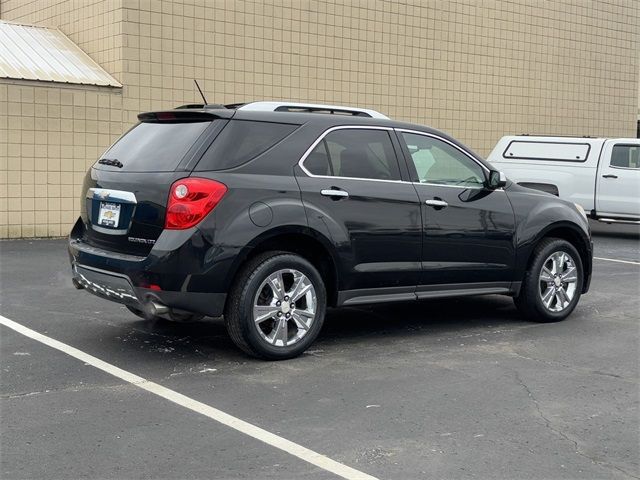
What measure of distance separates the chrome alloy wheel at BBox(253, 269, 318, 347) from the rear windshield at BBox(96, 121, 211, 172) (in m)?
1.07

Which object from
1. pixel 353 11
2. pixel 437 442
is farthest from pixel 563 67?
pixel 437 442

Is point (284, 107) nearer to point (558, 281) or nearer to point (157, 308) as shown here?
point (157, 308)

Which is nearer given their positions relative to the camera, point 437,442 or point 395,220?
point 437,442

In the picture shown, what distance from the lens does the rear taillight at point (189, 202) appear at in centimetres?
591

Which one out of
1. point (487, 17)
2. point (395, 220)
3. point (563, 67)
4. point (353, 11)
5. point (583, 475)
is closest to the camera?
point (583, 475)

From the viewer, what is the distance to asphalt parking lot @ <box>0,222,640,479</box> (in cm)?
431

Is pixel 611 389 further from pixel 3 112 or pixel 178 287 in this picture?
pixel 3 112

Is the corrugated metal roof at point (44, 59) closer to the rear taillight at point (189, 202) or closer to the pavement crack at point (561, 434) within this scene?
the rear taillight at point (189, 202)

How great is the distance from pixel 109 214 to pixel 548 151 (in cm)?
1158

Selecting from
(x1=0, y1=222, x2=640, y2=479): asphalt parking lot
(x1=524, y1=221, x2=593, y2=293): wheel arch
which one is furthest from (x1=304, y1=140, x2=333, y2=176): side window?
(x1=524, y1=221, x2=593, y2=293): wheel arch

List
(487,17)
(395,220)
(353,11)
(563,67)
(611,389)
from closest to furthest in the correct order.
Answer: (611,389) < (395,220) < (353,11) < (487,17) < (563,67)

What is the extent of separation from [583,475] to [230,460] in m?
1.68

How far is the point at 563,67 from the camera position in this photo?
2047cm

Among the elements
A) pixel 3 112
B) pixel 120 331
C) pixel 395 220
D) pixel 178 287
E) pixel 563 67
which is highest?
pixel 563 67
